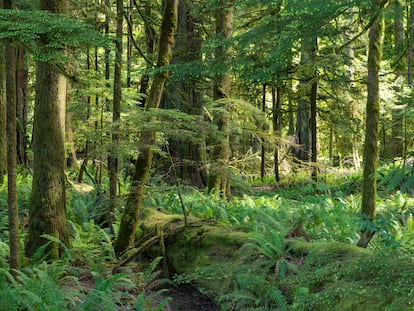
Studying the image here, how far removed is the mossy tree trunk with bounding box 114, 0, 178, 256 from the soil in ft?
4.23

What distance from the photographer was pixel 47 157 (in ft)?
21.1

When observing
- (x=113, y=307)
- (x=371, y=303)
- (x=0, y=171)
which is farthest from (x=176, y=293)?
(x=0, y=171)

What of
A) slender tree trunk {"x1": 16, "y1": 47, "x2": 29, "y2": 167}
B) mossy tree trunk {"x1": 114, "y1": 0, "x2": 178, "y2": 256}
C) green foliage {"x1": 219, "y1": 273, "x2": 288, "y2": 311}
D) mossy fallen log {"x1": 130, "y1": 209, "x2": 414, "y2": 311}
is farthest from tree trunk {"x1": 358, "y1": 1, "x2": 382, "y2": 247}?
slender tree trunk {"x1": 16, "y1": 47, "x2": 29, "y2": 167}

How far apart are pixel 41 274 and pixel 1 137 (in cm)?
732

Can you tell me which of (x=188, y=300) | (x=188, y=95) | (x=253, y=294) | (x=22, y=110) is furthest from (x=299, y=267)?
(x=22, y=110)

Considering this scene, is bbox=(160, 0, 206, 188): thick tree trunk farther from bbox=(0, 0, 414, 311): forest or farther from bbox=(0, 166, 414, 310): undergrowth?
bbox=(0, 166, 414, 310): undergrowth

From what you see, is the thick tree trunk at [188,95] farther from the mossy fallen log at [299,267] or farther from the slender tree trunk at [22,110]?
the slender tree trunk at [22,110]

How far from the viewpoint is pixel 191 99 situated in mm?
13758

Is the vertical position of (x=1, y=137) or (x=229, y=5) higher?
(x=229, y=5)

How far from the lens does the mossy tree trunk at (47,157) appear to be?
6.41 m

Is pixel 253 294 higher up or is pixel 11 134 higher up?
pixel 11 134

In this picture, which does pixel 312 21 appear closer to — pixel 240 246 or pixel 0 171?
pixel 240 246

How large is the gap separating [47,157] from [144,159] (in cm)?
150

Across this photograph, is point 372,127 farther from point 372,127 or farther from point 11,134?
point 11,134
